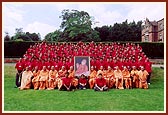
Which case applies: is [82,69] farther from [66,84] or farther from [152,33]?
[152,33]

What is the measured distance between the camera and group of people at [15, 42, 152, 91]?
49.6ft

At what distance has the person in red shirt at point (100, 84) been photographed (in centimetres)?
1461

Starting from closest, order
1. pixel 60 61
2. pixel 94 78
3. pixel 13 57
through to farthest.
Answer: pixel 94 78, pixel 60 61, pixel 13 57

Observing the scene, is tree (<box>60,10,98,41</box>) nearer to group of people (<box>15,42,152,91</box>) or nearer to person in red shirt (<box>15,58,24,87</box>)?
group of people (<box>15,42,152,91</box>)

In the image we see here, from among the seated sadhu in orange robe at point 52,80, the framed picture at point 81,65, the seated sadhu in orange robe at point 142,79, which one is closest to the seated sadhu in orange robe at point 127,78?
the seated sadhu in orange robe at point 142,79

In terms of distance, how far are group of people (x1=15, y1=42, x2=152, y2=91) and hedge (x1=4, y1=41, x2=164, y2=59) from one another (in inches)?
87.8

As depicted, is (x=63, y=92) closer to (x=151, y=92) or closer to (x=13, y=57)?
(x=151, y=92)

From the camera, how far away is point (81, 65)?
1589cm

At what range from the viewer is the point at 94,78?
1517 cm

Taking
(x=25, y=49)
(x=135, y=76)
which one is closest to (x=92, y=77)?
(x=135, y=76)

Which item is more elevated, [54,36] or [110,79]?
[54,36]

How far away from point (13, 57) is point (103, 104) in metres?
8.12

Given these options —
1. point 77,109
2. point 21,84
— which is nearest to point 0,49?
point 77,109

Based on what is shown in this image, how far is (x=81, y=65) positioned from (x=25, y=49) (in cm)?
533
